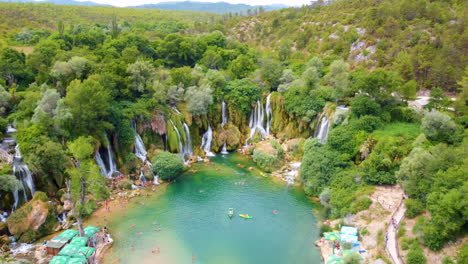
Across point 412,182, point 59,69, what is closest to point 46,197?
point 59,69

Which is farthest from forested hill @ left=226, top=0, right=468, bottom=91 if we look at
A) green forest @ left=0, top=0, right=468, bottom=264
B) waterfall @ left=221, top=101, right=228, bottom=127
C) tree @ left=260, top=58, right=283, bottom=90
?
waterfall @ left=221, top=101, right=228, bottom=127

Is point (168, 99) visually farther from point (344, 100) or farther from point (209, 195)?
point (344, 100)

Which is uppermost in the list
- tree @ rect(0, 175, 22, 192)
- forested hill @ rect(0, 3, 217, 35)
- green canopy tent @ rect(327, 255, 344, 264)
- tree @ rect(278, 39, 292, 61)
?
forested hill @ rect(0, 3, 217, 35)

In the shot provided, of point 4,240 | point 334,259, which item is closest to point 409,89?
point 334,259

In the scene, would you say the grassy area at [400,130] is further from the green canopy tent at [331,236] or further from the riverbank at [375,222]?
the green canopy tent at [331,236]

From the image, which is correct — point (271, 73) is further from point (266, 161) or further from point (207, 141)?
point (266, 161)

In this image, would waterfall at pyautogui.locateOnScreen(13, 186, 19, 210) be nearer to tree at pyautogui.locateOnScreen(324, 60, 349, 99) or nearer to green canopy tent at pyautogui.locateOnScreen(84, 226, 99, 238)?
green canopy tent at pyautogui.locateOnScreen(84, 226, 99, 238)

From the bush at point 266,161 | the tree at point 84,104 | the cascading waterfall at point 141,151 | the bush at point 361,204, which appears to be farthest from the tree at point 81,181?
the bush at point 361,204
